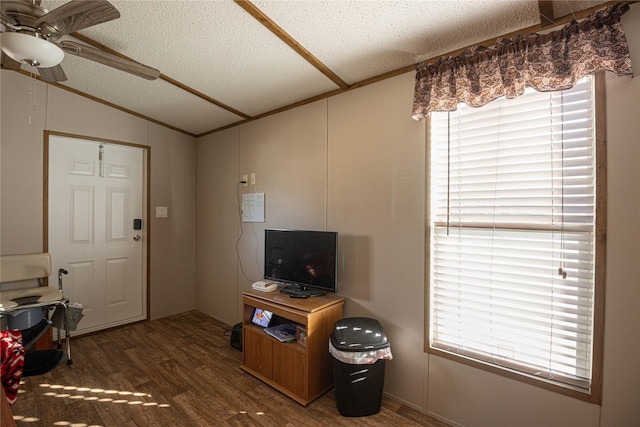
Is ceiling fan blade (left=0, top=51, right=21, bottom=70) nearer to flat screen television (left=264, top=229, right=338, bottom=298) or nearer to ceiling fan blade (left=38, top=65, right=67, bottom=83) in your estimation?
ceiling fan blade (left=38, top=65, right=67, bottom=83)

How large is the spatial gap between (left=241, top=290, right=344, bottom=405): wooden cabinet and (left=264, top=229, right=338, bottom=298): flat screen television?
0.13m

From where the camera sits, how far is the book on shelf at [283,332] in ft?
7.55

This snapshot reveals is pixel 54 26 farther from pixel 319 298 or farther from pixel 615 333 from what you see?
pixel 615 333

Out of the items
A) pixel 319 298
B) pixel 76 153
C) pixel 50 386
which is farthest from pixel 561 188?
pixel 76 153

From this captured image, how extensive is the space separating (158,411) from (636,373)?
281cm

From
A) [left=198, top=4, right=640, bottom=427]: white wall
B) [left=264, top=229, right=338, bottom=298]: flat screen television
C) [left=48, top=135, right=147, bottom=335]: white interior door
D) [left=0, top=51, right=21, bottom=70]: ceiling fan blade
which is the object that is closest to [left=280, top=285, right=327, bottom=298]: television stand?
[left=264, top=229, right=338, bottom=298]: flat screen television

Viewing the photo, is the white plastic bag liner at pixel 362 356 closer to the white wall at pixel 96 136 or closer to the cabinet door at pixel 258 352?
the cabinet door at pixel 258 352

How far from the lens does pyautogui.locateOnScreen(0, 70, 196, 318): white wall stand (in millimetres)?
2818

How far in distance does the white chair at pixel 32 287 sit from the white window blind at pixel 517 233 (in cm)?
320

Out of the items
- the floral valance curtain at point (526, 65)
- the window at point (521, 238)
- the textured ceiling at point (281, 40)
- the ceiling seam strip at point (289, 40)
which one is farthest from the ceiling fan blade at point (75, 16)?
the window at point (521, 238)

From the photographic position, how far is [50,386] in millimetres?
2346

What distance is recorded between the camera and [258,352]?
248 cm

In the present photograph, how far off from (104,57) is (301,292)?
2064 millimetres

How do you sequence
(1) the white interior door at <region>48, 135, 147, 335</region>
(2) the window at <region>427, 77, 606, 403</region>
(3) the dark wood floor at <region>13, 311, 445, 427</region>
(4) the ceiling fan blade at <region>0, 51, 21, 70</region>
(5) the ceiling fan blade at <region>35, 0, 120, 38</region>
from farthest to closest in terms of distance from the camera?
(1) the white interior door at <region>48, 135, 147, 335</region> → (4) the ceiling fan blade at <region>0, 51, 21, 70</region> → (3) the dark wood floor at <region>13, 311, 445, 427</region> → (2) the window at <region>427, 77, 606, 403</region> → (5) the ceiling fan blade at <region>35, 0, 120, 38</region>
